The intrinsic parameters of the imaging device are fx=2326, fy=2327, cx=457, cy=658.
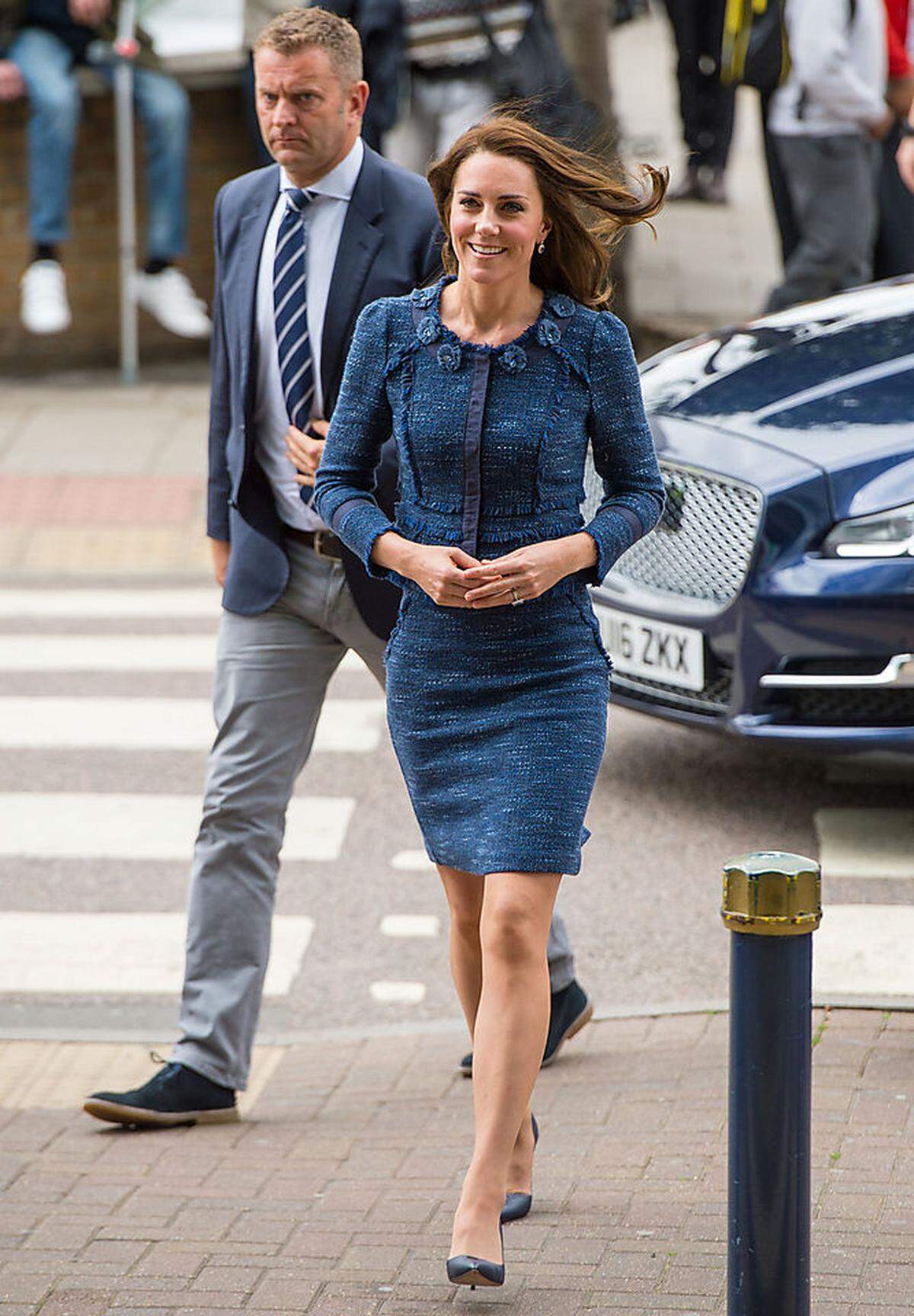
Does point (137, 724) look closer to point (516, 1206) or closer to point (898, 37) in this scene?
point (516, 1206)

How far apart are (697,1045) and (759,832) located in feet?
5.44

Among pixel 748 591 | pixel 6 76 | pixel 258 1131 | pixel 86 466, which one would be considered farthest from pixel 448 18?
pixel 258 1131

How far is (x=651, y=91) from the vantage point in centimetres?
2119

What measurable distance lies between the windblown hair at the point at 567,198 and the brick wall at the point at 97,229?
32.3 feet

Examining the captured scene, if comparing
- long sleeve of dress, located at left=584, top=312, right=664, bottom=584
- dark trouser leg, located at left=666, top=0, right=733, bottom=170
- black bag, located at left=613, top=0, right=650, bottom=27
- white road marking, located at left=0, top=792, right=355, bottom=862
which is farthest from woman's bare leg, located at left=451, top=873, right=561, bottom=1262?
black bag, located at left=613, top=0, right=650, bottom=27

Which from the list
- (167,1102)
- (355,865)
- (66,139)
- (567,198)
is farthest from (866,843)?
(66,139)

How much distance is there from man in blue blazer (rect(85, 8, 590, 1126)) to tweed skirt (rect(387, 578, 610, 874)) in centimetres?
82

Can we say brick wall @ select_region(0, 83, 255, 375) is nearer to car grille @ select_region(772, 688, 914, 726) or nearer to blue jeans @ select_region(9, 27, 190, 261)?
blue jeans @ select_region(9, 27, 190, 261)

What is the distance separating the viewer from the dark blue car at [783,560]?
6.33 m

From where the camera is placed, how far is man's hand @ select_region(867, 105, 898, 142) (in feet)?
36.7

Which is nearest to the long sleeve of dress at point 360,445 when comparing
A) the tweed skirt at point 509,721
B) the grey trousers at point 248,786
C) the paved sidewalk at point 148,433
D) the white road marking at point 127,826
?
the tweed skirt at point 509,721

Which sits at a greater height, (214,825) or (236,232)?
(236,232)

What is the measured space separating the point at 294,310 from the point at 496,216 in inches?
39.0

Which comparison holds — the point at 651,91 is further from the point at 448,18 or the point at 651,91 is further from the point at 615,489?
the point at 615,489
